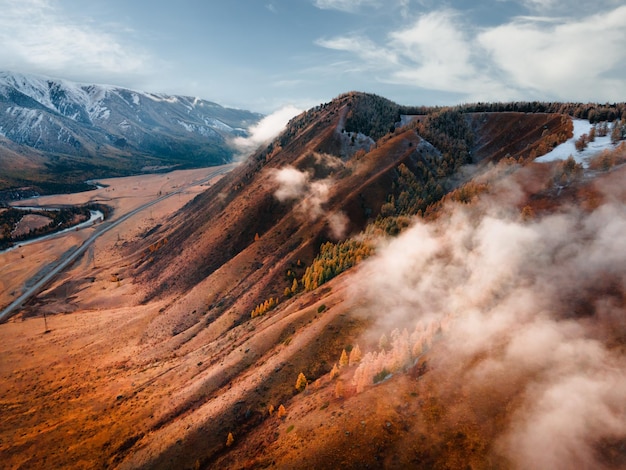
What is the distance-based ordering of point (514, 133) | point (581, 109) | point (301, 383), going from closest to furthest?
point (301, 383)
point (581, 109)
point (514, 133)

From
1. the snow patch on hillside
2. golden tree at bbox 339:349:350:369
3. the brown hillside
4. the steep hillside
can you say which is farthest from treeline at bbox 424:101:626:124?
golden tree at bbox 339:349:350:369

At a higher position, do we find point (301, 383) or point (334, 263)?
point (334, 263)

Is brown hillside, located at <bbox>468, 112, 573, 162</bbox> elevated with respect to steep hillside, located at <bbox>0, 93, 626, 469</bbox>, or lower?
elevated

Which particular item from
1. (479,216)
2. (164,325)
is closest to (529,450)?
(479,216)

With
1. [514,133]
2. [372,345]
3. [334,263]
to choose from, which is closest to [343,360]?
[372,345]

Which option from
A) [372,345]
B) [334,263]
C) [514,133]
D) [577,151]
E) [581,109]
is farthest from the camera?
[514,133]

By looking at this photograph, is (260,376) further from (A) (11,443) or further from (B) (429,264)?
(A) (11,443)

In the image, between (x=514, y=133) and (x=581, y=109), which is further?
(x=514, y=133)

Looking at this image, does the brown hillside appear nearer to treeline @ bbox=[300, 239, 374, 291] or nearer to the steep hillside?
the steep hillside

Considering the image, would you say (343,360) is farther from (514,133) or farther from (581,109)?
(581,109)
